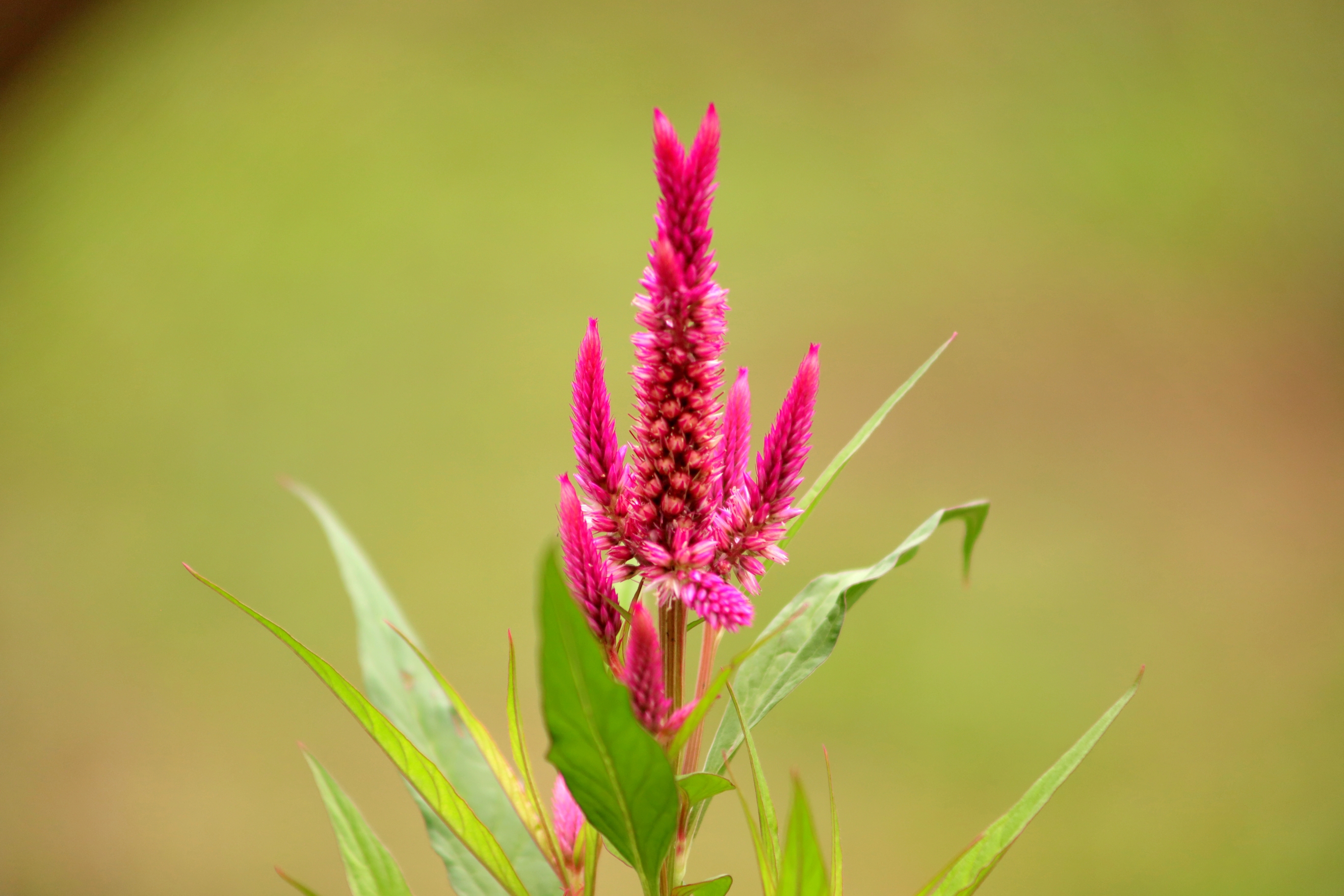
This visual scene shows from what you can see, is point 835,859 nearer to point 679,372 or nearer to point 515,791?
point 515,791

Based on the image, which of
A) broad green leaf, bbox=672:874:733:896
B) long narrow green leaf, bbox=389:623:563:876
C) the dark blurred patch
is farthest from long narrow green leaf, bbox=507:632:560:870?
the dark blurred patch

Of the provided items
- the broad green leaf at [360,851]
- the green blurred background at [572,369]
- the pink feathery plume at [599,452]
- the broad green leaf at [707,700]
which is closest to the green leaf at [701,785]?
the broad green leaf at [707,700]

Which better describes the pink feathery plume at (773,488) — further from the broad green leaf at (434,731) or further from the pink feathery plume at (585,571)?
the broad green leaf at (434,731)

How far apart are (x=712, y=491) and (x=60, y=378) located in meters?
2.64

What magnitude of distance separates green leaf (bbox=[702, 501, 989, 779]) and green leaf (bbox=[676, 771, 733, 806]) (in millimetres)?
78

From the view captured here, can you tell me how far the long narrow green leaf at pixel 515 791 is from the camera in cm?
56

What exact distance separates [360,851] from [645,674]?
0.31 m

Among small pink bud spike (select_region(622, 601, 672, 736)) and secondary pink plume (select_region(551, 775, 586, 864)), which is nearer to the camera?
small pink bud spike (select_region(622, 601, 672, 736))

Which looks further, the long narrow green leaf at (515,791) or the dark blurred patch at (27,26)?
the dark blurred patch at (27,26)

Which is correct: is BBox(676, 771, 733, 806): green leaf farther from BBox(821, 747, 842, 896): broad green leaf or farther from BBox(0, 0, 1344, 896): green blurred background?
BBox(0, 0, 1344, 896): green blurred background

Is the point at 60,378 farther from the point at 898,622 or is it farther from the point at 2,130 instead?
the point at 898,622

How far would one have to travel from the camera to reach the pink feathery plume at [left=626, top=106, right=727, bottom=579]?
44cm

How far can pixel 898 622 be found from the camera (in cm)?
212

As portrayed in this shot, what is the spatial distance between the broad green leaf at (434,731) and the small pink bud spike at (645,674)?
20 cm
